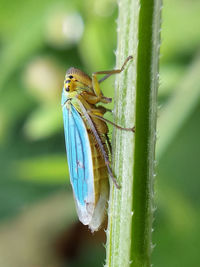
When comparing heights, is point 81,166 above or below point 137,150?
below

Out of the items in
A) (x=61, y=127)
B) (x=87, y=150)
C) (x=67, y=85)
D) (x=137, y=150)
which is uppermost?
(x=67, y=85)

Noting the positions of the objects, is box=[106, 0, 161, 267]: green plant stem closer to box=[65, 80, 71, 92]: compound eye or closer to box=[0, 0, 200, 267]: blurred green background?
box=[65, 80, 71, 92]: compound eye

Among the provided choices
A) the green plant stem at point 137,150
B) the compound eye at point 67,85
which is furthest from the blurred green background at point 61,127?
the green plant stem at point 137,150

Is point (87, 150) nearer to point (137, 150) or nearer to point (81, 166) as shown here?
point (81, 166)

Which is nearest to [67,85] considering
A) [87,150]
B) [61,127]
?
[87,150]

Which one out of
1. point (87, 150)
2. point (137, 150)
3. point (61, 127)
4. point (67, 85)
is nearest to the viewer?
point (137, 150)
